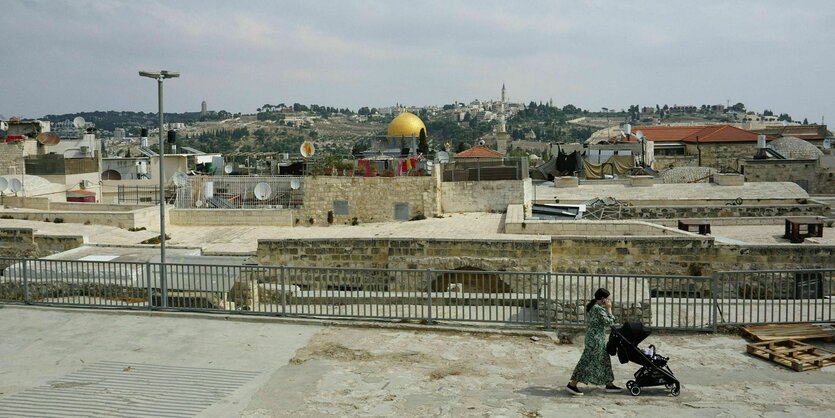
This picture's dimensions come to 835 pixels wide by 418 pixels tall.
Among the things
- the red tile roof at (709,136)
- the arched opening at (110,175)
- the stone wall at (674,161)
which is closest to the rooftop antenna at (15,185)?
the arched opening at (110,175)

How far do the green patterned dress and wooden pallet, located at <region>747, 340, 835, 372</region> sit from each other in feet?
8.54

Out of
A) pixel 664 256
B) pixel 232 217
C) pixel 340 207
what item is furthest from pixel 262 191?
pixel 664 256

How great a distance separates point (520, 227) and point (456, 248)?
3.46 m

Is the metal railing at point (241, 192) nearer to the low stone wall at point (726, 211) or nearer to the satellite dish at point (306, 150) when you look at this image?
the satellite dish at point (306, 150)

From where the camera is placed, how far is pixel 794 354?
10023mm

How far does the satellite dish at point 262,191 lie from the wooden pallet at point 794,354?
873 inches

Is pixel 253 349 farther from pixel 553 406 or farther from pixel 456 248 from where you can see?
pixel 456 248

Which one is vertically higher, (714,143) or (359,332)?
(714,143)

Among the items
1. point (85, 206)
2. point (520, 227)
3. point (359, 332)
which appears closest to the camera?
point (359, 332)

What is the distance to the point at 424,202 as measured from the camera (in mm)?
27359

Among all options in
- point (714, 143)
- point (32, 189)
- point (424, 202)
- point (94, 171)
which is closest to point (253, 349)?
point (424, 202)

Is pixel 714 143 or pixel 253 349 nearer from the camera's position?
pixel 253 349

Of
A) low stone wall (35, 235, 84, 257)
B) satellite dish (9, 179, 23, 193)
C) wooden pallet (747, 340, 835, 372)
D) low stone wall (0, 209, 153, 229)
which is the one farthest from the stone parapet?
satellite dish (9, 179, 23, 193)

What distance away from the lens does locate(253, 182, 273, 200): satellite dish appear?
29750 millimetres
